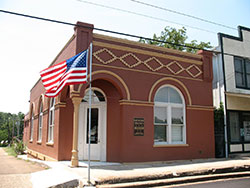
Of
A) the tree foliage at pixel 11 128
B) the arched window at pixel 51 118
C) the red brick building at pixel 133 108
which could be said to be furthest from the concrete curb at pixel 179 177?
the tree foliage at pixel 11 128

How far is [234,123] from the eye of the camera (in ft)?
49.4

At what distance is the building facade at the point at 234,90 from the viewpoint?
1470 cm

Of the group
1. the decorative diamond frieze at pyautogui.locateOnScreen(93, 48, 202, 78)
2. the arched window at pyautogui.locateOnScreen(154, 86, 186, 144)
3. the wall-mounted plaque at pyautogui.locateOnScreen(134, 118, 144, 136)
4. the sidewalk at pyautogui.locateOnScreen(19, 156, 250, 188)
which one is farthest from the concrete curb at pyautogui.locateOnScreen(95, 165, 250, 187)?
the decorative diamond frieze at pyautogui.locateOnScreen(93, 48, 202, 78)

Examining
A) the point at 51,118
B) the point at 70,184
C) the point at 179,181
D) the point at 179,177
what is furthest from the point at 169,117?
the point at 70,184

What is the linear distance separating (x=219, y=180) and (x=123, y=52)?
636 cm

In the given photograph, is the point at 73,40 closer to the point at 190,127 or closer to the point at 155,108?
the point at 155,108

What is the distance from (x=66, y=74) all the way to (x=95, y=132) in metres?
3.65

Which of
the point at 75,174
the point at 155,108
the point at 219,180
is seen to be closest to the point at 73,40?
the point at 155,108

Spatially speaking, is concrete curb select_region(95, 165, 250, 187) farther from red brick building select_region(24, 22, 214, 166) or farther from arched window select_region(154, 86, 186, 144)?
arched window select_region(154, 86, 186, 144)

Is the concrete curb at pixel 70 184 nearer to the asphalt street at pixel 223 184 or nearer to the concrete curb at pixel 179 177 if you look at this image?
the concrete curb at pixel 179 177

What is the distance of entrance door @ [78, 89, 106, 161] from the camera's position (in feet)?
37.7

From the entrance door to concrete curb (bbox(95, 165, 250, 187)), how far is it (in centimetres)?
368

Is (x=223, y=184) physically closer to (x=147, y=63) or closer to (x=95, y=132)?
(x=95, y=132)

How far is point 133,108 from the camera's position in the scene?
1134cm
